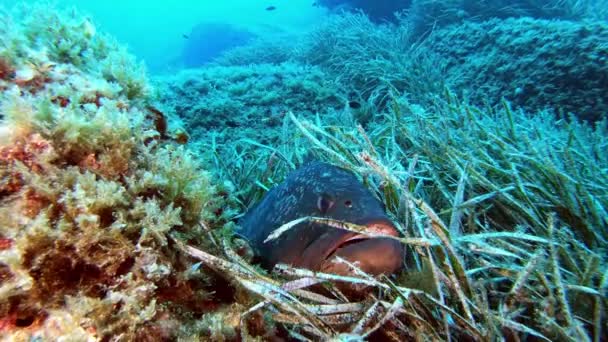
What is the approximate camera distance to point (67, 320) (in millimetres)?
1101

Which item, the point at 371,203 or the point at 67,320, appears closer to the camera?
the point at 67,320

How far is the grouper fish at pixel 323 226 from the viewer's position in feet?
5.18

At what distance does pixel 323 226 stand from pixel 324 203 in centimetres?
19

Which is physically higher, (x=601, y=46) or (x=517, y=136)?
(x=601, y=46)

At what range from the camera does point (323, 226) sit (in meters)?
1.80

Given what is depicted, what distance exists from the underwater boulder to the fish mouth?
1271 inches

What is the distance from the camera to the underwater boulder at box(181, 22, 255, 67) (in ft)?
105

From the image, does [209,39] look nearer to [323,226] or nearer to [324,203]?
[324,203]

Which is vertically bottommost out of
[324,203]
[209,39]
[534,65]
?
[324,203]

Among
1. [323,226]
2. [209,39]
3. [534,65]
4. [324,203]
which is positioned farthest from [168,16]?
[323,226]

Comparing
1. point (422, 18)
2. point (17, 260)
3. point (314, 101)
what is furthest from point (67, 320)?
point (422, 18)

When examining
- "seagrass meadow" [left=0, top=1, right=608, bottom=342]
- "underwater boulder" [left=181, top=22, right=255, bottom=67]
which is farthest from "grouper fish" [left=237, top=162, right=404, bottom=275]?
"underwater boulder" [left=181, top=22, right=255, bottom=67]

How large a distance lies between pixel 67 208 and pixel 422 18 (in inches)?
427

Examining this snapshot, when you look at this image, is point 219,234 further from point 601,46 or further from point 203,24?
point 203,24
